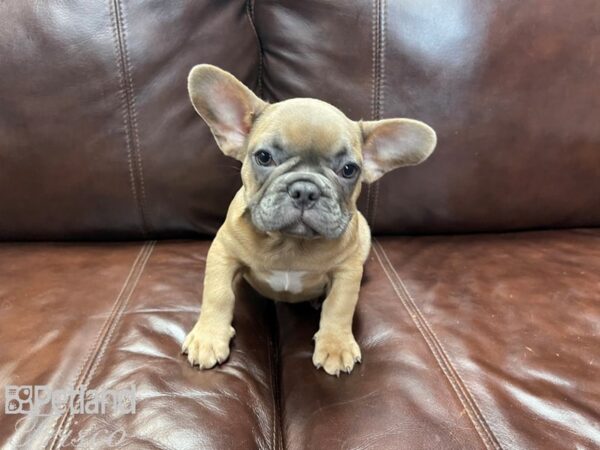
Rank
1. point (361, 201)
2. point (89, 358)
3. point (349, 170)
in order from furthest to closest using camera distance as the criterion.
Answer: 1. point (361, 201)
2. point (349, 170)
3. point (89, 358)

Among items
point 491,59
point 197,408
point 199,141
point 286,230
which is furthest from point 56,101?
point 491,59

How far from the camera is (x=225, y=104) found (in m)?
0.99

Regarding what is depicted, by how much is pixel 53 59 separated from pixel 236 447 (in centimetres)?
92

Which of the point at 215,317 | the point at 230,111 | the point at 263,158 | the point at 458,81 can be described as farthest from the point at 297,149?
the point at 458,81

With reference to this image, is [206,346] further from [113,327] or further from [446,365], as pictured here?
[446,365]

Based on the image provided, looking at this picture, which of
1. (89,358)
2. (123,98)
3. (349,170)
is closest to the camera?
(89,358)

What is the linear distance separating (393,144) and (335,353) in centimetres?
43

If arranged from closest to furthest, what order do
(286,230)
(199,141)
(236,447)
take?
(236,447), (286,230), (199,141)

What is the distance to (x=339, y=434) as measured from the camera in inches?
29.0

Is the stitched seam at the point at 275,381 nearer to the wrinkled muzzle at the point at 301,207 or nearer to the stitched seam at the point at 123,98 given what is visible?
the wrinkled muzzle at the point at 301,207

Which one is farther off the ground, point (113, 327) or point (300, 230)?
point (300, 230)

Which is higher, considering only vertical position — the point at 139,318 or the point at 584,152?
the point at 584,152

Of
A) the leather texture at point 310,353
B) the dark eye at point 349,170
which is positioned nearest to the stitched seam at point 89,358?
the leather texture at point 310,353

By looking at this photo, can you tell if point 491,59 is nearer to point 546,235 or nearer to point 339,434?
point 546,235
